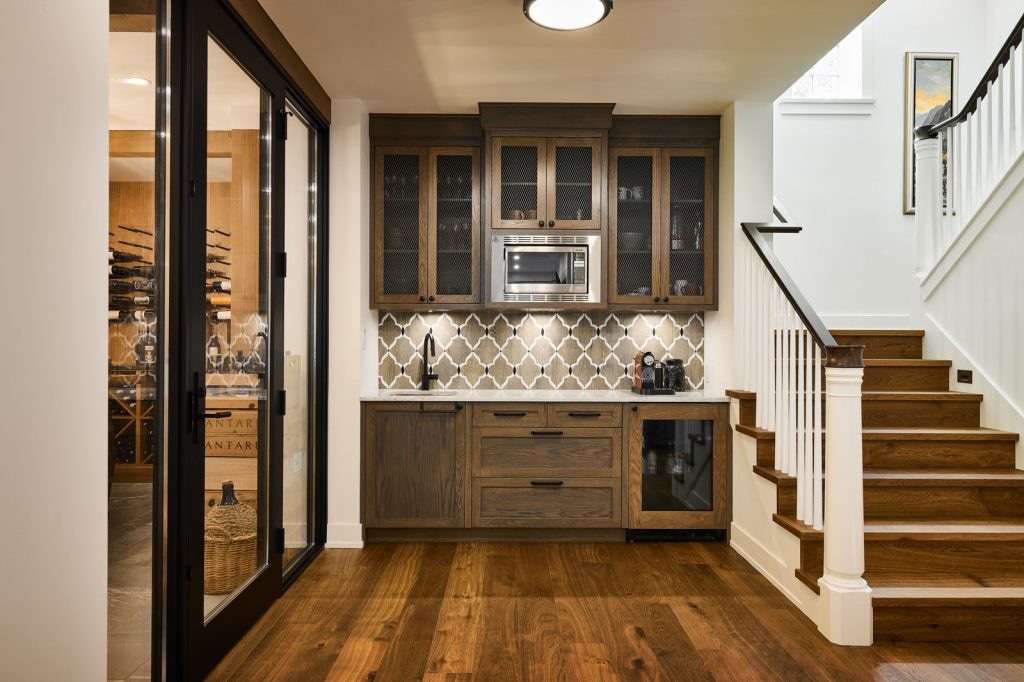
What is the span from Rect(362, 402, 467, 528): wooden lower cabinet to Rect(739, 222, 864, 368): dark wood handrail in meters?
1.97

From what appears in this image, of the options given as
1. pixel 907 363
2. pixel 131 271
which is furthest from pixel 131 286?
pixel 907 363

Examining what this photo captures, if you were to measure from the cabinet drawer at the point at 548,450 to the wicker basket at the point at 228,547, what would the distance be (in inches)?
59.7

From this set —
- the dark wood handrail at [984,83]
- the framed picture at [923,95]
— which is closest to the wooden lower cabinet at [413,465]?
the dark wood handrail at [984,83]

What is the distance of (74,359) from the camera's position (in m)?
1.43

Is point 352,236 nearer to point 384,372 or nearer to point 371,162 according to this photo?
point 371,162

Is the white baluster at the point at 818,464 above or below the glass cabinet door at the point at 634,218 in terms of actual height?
below

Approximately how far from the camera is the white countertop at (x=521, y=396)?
396 centimetres

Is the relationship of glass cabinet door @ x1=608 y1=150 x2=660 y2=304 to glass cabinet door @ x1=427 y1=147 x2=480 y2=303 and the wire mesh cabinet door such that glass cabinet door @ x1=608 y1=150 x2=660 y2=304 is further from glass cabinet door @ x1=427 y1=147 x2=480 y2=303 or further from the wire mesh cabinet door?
glass cabinet door @ x1=427 y1=147 x2=480 y2=303

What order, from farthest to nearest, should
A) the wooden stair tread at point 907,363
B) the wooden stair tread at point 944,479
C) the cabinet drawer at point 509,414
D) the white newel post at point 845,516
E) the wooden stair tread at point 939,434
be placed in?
the cabinet drawer at point 509,414 → the wooden stair tread at point 907,363 → the wooden stair tread at point 939,434 → the wooden stair tread at point 944,479 → the white newel post at point 845,516

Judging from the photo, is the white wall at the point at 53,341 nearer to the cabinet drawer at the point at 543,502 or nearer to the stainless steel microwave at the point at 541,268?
the cabinet drawer at the point at 543,502

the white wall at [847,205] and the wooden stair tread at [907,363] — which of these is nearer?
the wooden stair tread at [907,363]

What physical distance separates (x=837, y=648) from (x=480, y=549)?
78.2 inches

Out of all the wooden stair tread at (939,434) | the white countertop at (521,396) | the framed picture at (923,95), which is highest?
the framed picture at (923,95)

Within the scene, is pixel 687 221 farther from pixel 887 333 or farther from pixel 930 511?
pixel 930 511
